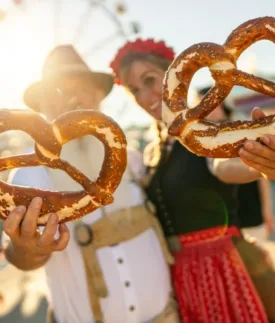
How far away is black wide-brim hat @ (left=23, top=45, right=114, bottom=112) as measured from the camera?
8.68 ft

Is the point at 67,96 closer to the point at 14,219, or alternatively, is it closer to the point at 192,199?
the point at 192,199

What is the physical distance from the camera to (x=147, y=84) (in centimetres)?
258

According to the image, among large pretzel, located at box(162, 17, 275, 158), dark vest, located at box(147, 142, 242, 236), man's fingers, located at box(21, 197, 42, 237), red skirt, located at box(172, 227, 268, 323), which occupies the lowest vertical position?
red skirt, located at box(172, 227, 268, 323)

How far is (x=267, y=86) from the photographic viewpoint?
5.75 feet

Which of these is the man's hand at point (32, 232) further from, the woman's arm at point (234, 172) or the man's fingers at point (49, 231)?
the woman's arm at point (234, 172)

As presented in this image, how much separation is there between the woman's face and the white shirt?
2.34 ft

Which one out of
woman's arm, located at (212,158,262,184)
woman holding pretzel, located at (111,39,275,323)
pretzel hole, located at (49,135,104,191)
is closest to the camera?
woman's arm, located at (212,158,262,184)

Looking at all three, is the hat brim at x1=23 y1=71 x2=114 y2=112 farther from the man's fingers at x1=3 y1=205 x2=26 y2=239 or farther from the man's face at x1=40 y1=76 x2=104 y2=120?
the man's fingers at x1=3 y1=205 x2=26 y2=239

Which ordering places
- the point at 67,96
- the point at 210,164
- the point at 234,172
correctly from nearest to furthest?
the point at 234,172 < the point at 210,164 < the point at 67,96

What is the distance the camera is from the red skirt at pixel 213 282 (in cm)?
221

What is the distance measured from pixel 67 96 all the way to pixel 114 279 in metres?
1.08

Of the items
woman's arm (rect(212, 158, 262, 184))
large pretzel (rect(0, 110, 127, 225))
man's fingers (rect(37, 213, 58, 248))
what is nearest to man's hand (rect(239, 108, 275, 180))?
woman's arm (rect(212, 158, 262, 184))

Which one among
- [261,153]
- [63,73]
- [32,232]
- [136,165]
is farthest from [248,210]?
[32,232]

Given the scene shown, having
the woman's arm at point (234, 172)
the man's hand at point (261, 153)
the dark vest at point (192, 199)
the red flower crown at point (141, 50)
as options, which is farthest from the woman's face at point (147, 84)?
the man's hand at point (261, 153)
